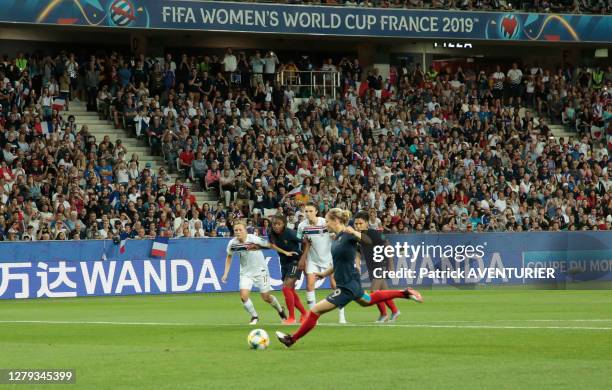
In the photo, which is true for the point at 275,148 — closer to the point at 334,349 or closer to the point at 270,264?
the point at 270,264

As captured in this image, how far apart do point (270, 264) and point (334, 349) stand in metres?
18.0

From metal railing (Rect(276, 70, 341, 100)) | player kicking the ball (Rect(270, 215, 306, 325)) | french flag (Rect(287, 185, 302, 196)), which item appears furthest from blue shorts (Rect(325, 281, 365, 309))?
metal railing (Rect(276, 70, 341, 100))

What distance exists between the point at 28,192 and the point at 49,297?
3676mm

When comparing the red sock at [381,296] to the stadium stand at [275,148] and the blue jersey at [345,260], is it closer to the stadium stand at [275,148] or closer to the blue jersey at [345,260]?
the blue jersey at [345,260]

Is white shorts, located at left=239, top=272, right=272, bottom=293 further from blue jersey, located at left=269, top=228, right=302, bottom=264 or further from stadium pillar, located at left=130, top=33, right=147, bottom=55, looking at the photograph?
stadium pillar, located at left=130, top=33, right=147, bottom=55

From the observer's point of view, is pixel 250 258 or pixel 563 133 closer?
pixel 250 258

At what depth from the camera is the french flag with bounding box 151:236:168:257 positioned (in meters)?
32.0

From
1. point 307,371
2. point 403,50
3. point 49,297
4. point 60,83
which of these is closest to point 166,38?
point 60,83

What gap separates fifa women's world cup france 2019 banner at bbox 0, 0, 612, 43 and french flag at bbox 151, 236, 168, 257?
37.1 feet

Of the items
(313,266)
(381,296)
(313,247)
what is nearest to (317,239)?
(313,247)

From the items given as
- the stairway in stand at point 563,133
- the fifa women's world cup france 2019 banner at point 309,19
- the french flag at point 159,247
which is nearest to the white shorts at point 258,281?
the french flag at point 159,247

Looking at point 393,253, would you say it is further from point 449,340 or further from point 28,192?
point 449,340

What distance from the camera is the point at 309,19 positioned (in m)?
45.0

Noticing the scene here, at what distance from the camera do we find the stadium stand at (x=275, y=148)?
34188 millimetres
